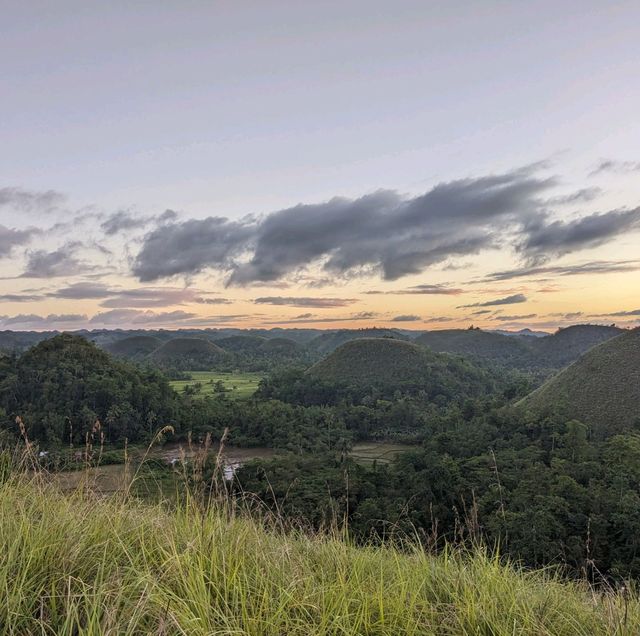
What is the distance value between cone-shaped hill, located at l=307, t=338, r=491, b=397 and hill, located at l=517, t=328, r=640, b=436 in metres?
35.5

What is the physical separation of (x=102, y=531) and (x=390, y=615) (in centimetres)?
253

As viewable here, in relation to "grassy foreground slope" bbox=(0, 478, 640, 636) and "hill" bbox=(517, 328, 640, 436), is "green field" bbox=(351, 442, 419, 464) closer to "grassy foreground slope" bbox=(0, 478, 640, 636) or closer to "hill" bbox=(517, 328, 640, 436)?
"hill" bbox=(517, 328, 640, 436)

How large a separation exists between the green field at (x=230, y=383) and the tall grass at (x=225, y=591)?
101m

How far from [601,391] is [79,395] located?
84.0 metres

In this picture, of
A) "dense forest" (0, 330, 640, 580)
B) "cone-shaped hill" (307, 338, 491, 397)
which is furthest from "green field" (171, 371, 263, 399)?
"cone-shaped hill" (307, 338, 491, 397)

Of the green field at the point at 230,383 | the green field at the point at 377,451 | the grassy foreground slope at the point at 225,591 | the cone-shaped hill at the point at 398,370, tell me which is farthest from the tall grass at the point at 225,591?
the cone-shaped hill at the point at 398,370

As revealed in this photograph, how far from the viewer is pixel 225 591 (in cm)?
328

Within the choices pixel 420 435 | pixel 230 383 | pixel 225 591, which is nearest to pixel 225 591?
pixel 225 591

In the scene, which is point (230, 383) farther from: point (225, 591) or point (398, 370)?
point (225, 591)

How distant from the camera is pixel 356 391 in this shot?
10606 cm

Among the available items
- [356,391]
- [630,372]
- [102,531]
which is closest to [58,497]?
[102,531]

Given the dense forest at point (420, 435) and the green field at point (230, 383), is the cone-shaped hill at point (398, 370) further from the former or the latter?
the green field at point (230, 383)

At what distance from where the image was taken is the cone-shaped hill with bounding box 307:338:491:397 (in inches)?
4505

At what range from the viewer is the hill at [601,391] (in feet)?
201
